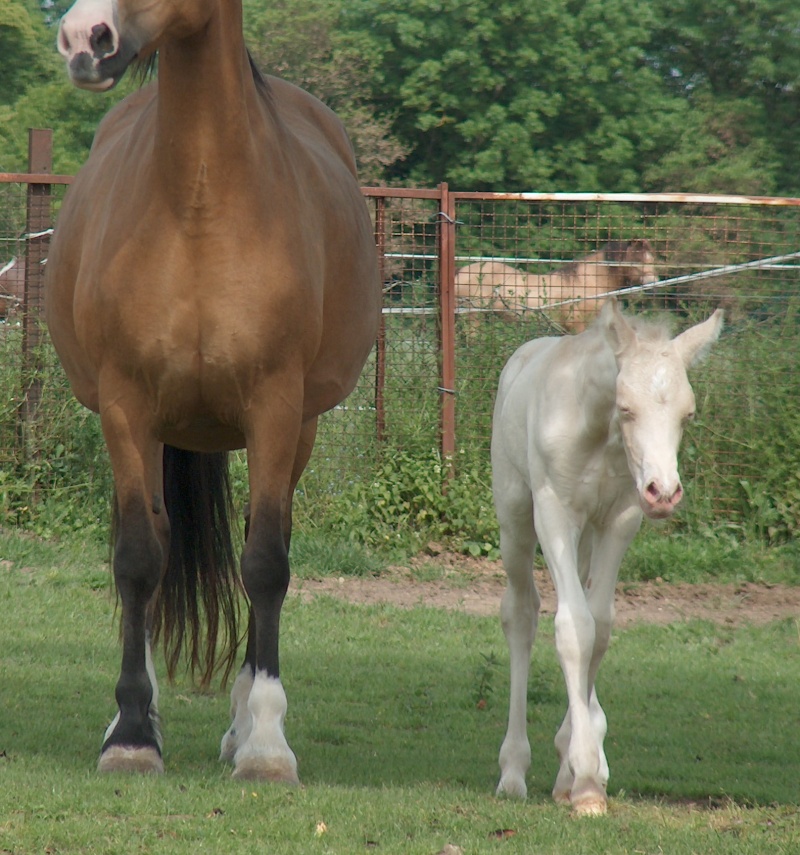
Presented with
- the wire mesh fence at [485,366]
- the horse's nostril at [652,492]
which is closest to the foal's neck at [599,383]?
the horse's nostril at [652,492]

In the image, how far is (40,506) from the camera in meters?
9.28

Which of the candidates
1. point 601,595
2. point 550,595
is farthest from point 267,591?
point 550,595

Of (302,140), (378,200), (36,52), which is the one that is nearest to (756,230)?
(378,200)

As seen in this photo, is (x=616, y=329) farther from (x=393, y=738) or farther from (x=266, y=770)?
(x=393, y=738)

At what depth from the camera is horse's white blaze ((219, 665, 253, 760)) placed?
15.8ft

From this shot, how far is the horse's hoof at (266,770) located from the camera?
426 cm

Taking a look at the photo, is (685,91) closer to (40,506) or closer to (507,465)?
(40,506)

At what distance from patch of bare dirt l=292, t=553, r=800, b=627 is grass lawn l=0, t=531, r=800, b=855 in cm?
27

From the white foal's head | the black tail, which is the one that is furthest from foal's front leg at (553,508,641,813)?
the black tail

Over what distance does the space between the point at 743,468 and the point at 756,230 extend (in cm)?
178

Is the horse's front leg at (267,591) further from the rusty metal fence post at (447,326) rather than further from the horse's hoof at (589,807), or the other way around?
the rusty metal fence post at (447,326)

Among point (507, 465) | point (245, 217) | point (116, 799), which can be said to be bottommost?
point (116, 799)

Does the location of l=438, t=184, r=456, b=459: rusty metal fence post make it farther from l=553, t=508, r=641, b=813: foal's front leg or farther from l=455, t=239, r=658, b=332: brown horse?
l=553, t=508, r=641, b=813: foal's front leg

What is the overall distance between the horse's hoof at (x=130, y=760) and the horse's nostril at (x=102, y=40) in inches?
89.3
